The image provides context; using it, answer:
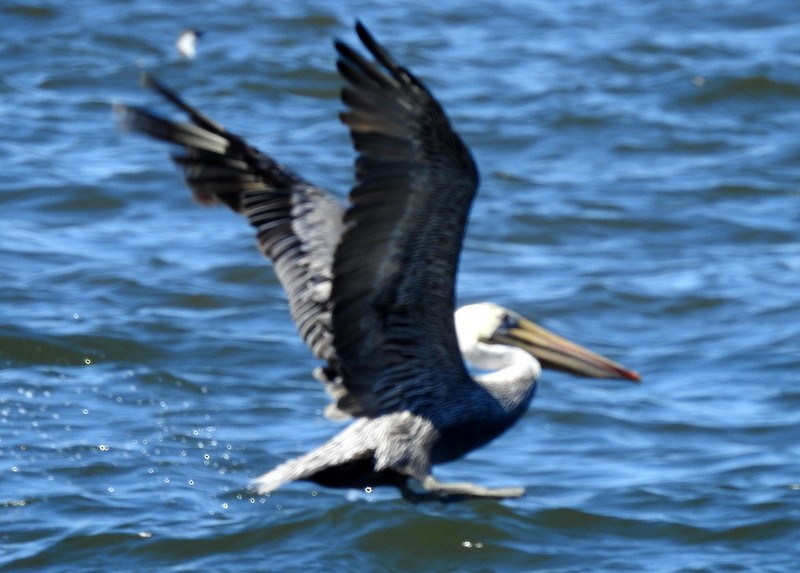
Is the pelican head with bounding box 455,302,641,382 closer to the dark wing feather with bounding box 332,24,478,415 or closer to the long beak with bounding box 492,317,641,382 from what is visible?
the long beak with bounding box 492,317,641,382

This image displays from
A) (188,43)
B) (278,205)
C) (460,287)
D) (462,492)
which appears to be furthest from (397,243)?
(188,43)

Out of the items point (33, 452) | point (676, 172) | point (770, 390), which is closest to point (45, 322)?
point (33, 452)

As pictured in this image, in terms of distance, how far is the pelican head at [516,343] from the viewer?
6918 millimetres

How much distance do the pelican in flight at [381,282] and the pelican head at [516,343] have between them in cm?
26

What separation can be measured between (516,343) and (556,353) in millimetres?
194

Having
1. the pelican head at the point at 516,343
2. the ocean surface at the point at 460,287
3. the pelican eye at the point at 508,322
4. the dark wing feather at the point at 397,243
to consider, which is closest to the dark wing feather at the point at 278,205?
the dark wing feather at the point at 397,243

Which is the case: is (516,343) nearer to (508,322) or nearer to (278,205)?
(508,322)

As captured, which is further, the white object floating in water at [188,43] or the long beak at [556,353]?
the white object floating in water at [188,43]

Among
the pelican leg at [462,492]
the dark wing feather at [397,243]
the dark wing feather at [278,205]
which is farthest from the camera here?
the dark wing feather at [278,205]

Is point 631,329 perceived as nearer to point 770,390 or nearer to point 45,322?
point 770,390

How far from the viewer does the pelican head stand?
6918 mm

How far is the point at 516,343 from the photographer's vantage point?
707 centimetres

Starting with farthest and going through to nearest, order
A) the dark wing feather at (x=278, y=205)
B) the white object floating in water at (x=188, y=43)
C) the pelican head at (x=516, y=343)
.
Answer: the white object floating in water at (x=188, y=43)
the pelican head at (x=516, y=343)
the dark wing feather at (x=278, y=205)

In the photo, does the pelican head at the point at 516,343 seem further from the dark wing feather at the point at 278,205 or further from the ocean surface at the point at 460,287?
the dark wing feather at the point at 278,205
